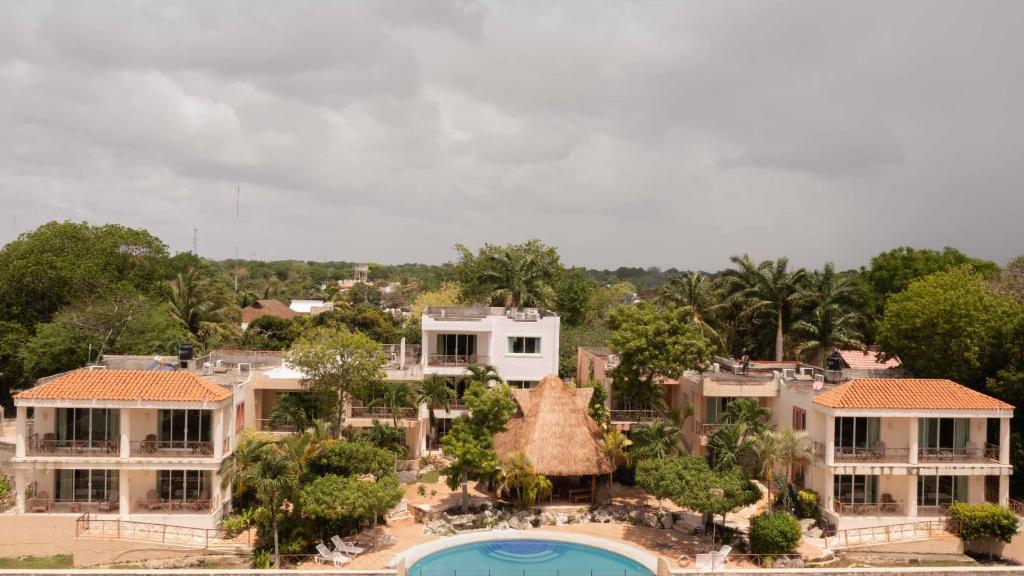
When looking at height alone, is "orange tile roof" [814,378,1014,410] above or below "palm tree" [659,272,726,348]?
below

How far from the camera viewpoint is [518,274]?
51.3 metres

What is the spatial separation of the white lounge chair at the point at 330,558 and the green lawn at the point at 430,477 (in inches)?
327

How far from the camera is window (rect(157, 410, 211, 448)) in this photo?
2872 cm

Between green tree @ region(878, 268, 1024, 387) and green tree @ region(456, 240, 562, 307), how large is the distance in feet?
72.8

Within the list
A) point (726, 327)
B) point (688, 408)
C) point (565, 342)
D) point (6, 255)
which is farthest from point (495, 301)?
point (6, 255)

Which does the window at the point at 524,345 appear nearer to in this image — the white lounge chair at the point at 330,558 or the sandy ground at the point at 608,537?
the sandy ground at the point at 608,537

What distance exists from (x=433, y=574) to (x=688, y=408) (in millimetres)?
13710

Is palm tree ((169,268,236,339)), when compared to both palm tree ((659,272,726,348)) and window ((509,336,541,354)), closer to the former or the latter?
window ((509,336,541,354))

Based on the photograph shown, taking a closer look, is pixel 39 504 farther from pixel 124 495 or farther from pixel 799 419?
pixel 799 419

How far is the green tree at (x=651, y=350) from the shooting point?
111 ft

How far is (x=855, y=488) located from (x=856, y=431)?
2262 mm

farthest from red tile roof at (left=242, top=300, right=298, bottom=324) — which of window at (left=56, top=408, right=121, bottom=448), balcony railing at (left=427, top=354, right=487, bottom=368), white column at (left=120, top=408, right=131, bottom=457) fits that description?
white column at (left=120, top=408, right=131, bottom=457)

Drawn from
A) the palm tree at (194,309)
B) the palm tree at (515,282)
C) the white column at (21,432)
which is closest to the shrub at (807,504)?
the palm tree at (515,282)

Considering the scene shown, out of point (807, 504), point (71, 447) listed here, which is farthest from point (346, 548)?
point (807, 504)
